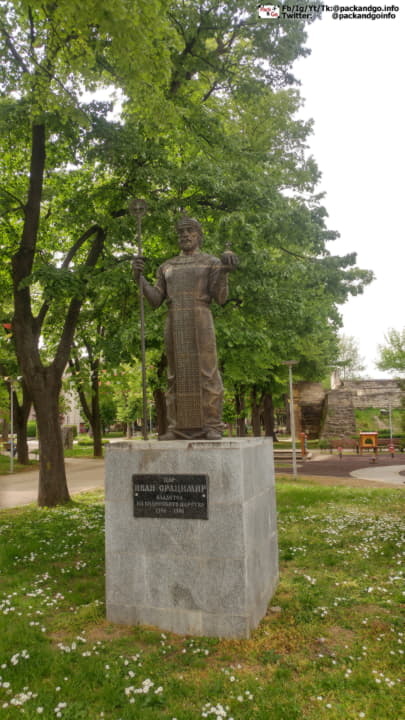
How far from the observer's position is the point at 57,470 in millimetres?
12891

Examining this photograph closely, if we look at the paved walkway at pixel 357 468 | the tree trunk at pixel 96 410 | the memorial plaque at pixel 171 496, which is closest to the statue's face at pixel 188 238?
the memorial plaque at pixel 171 496

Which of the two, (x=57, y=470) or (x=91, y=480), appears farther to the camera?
(x=91, y=480)

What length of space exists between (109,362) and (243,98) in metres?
7.91

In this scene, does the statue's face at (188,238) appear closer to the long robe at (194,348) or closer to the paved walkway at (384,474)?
the long robe at (194,348)

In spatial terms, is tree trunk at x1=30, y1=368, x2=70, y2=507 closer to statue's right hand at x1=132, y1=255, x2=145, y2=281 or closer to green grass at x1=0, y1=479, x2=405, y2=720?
green grass at x1=0, y1=479, x2=405, y2=720

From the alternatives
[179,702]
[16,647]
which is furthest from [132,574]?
[179,702]

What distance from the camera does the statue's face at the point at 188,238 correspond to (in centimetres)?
620

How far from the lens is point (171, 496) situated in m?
5.42

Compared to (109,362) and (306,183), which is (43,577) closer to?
(109,362)

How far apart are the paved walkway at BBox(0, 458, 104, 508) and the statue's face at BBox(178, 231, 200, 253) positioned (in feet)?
34.1

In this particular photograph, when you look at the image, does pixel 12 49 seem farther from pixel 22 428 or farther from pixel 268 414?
pixel 268 414

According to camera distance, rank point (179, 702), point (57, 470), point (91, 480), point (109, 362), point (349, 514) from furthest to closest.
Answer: point (91, 480) → point (57, 470) → point (109, 362) → point (349, 514) → point (179, 702)

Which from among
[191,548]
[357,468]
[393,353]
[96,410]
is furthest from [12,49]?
[393,353]

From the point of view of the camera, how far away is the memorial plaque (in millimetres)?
5305
